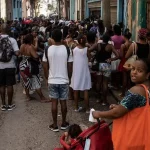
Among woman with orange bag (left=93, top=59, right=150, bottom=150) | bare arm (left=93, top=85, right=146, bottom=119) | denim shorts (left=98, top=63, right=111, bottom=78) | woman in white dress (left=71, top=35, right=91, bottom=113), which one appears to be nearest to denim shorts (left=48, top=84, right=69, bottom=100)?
woman in white dress (left=71, top=35, right=91, bottom=113)

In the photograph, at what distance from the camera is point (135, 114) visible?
3.37 meters

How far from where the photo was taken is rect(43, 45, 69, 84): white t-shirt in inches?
244

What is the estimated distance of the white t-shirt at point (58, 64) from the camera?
244 inches

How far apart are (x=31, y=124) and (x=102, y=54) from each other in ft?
6.63

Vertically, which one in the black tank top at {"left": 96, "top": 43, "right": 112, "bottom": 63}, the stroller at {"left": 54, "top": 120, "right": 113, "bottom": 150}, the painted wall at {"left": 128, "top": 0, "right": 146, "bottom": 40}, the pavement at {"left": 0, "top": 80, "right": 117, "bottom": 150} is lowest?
the pavement at {"left": 0, "top": 80, "right": 117, "bottom": 150}

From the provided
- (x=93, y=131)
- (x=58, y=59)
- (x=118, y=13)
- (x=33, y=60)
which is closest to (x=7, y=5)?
(x=118, y=13)

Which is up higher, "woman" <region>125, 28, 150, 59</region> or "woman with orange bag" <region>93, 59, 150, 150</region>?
"woman" <region>125, 28, 150, 59</region>

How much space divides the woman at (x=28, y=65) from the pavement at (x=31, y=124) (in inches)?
13.2

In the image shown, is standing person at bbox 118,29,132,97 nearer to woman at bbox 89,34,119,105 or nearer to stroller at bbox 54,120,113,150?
woman at bbox 89,34,119,105

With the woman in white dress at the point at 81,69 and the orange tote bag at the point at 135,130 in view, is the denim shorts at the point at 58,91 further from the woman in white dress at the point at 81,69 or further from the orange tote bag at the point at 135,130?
the orange tote bag at the point at 135,130

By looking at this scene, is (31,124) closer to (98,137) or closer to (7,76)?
(7,76)

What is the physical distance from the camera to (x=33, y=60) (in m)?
8.61

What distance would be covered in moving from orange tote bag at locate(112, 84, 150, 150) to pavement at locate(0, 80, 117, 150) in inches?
102

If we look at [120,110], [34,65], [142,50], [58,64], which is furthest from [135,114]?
[34,65]
